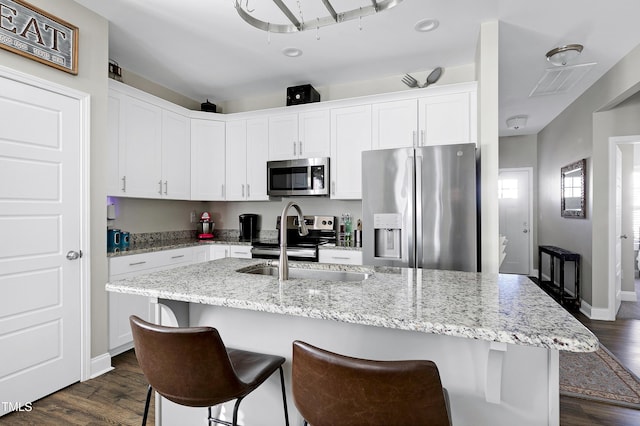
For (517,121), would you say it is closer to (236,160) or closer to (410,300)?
(236,160)

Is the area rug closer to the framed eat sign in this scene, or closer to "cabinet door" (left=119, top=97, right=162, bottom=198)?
"cabinet door" (left=119, top=97, right=162, bottom=198)

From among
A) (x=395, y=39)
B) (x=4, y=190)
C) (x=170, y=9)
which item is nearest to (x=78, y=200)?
(x=4, y=190)

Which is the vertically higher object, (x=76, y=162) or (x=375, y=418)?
(x=76, y=162)

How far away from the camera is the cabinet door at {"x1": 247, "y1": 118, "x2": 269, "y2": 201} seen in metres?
3.97

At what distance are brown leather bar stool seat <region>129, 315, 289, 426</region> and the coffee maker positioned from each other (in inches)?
118

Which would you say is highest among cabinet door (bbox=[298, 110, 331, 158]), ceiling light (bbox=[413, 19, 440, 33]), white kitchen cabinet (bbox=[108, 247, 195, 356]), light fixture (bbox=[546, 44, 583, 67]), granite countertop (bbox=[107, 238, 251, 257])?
ceiling light (bbox=[413, 19, 440, 33])

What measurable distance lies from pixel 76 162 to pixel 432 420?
2.72m

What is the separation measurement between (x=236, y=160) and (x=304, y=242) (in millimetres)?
1310

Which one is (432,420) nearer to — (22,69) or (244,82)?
(22,69)

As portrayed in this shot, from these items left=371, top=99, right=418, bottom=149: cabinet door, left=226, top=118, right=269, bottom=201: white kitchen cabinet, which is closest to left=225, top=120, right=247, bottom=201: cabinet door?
left=226, top=118, right=269, bottom=201: white kitchen cabinet

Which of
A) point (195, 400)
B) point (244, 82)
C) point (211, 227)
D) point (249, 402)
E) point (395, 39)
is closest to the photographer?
point (195, 400)

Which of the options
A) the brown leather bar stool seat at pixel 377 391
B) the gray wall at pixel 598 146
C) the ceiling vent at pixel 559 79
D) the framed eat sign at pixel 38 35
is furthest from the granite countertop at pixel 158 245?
the gray wall at pixel 598 146

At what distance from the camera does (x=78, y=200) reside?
245 centimetres

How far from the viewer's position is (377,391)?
84cm
